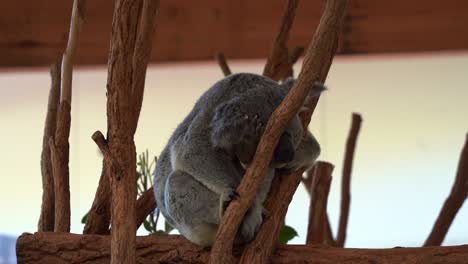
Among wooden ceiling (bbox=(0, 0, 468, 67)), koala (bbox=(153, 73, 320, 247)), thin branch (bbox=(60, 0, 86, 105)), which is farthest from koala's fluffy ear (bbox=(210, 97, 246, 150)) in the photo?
wooden ceiling (bbox=(0, 0, 468, 67))

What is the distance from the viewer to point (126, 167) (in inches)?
68.9

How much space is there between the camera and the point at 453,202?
2953 mm

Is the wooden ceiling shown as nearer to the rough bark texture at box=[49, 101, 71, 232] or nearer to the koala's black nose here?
the rough bark texture at box=[49, 101, 71, 232]

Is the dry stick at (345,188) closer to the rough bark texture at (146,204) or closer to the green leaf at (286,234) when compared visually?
the green leaf at (286,234)

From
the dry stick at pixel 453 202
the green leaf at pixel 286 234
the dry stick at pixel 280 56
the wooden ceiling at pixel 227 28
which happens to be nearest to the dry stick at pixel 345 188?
the dry stick at pixel 453 202

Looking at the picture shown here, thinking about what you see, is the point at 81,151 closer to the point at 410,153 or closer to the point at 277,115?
the point at 410,153

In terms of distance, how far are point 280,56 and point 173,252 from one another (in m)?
1.09

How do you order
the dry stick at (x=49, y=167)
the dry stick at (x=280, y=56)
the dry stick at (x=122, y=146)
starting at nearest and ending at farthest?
the dry stick at (x=122, y=146) → the dry stick at (x=49, y=167) → the dry stick at (x=280, y=56)

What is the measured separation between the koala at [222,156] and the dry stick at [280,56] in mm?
526

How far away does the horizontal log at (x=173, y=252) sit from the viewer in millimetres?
1927

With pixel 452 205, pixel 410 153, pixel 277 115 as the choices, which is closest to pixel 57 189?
pixel 277 115

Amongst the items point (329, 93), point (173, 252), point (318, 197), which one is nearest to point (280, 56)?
point (318, 197)

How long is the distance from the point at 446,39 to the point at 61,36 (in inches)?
104

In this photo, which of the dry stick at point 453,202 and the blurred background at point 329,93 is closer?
the dry stick at point 453,202
